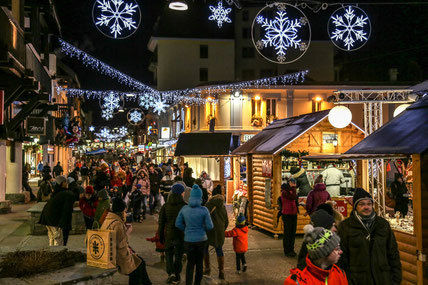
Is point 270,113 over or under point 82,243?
over

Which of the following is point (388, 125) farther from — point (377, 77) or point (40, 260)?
point (377, 77)

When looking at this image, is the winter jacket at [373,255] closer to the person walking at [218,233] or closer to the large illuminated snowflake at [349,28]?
the person walking at [218,233]

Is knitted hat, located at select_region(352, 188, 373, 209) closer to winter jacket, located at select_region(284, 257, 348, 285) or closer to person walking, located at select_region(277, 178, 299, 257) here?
winter jacket, located at select_region(284, 257, 348, 285)

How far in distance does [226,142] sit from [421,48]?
47.6ft

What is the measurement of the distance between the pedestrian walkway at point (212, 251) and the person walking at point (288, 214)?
0.32 m

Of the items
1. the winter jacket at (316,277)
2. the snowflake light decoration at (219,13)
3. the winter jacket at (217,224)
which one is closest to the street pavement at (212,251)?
the winter jacket at (217,224)

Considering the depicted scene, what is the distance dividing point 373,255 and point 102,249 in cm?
338

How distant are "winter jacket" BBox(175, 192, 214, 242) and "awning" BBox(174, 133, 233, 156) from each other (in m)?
14.8

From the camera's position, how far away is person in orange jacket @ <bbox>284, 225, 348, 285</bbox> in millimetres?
3646

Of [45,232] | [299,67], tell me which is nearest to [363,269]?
[45,232]

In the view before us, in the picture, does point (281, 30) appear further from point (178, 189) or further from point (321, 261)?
point (321, 261)

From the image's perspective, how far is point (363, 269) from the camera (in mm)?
5367

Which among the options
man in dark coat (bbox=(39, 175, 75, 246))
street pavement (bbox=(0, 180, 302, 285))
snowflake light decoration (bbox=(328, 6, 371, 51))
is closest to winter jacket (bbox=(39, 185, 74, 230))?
man in dark coat (bbox=(39, 175, 75, 246))

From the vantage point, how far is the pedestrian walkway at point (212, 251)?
29.6 feet
